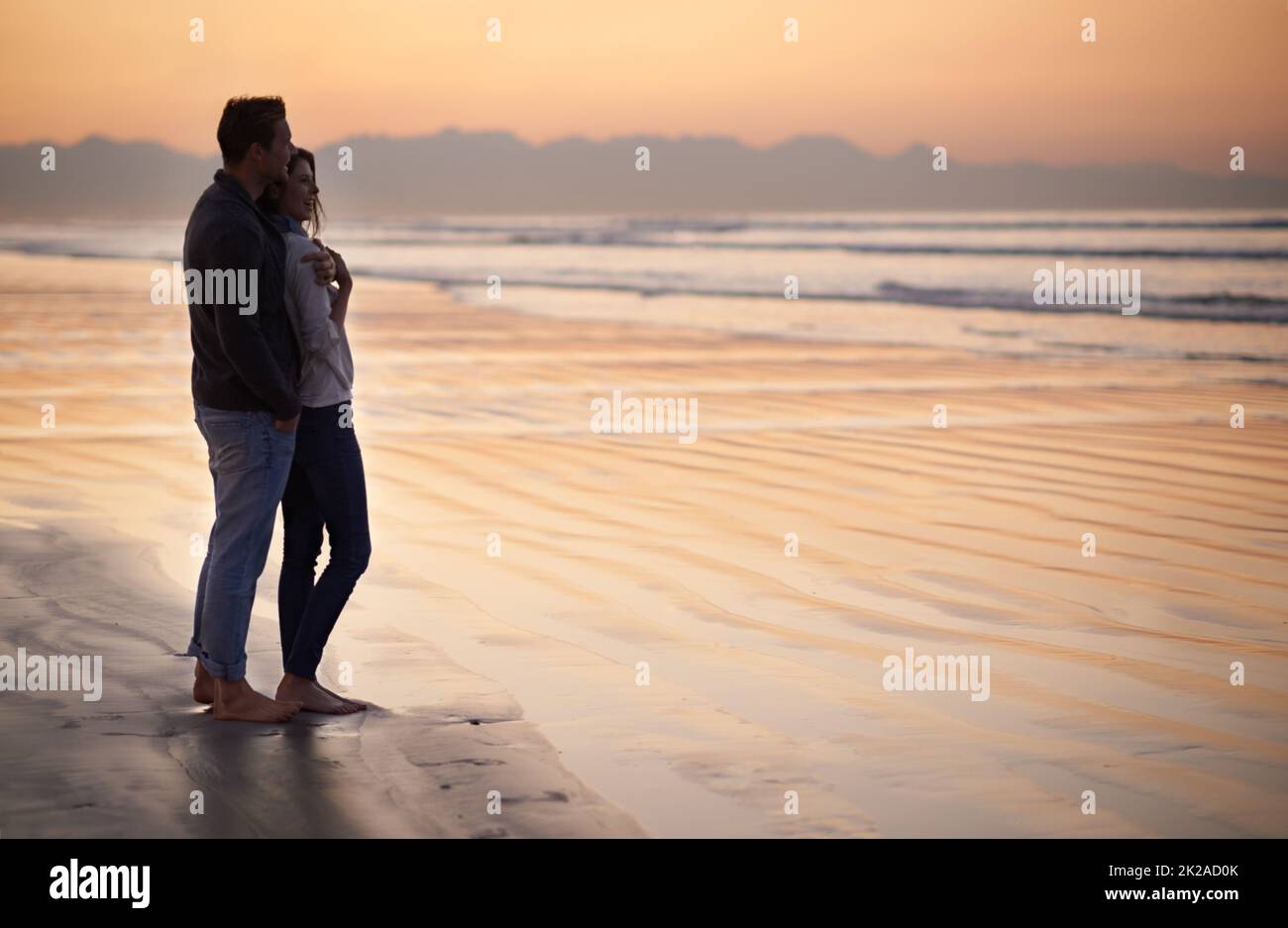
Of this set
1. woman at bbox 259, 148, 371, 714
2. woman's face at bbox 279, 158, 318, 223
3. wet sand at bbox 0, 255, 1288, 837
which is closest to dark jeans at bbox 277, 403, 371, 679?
woman at bbox 259, 148, 371, 714

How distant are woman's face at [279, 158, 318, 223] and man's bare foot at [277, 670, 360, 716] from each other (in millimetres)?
1572

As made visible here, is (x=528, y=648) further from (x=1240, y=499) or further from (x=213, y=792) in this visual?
(x=1240, y=499)

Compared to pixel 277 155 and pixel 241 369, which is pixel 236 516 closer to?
pixel 241 369

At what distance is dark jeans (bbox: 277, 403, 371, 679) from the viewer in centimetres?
503

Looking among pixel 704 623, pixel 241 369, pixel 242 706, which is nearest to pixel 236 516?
pixel 241 369

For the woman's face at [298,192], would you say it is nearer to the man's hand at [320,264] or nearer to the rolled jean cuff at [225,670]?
the man's hand at [320,264]

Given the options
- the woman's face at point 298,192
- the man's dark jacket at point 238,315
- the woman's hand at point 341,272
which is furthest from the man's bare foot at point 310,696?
the woman's face at point 298,192

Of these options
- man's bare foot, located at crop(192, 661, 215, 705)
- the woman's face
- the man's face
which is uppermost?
the man's face

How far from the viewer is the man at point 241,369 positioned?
15.3 ft

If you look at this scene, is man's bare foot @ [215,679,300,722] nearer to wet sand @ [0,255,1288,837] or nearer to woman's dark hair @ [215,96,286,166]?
wet sand @ [0,255,1288,837]

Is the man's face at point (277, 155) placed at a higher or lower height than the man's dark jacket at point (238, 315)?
higher

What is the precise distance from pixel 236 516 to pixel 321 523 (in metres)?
0.39

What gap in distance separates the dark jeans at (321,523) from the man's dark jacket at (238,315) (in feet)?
Answer: 0.70

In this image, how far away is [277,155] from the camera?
15.8ft
